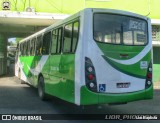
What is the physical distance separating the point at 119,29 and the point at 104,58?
1008 millimetres

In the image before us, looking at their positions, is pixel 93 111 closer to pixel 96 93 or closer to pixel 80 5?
pixel 96 93

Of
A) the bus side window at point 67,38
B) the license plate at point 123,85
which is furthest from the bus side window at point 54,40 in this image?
the license plate at point 123,85

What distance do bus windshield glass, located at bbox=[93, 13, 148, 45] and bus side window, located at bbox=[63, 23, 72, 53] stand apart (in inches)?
40.1

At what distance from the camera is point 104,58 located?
9.57 metres

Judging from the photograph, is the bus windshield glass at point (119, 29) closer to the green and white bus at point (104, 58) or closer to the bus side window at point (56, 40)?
the green and white bus at point (104, 58)

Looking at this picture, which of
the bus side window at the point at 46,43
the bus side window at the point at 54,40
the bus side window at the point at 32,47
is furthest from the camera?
the bus side window at the point at 32,47

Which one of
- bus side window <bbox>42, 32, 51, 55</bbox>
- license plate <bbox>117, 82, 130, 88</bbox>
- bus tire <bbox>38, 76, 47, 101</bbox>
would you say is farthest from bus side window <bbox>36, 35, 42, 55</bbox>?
license plate <bbox>117, 82, 130, 88</bbox>

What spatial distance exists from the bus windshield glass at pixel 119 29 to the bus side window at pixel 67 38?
1.02 meters

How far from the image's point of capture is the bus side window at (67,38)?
10344 mm

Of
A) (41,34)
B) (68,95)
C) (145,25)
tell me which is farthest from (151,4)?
(68,95)

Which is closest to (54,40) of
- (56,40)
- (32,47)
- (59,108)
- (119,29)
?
(56,40)

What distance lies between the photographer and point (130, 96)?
9.84 m

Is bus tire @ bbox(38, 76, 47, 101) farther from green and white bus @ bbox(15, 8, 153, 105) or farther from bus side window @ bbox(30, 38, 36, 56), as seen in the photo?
green and white bus @ bbox(15, 8, 153, 105)

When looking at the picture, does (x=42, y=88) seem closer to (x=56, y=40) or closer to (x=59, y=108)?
(x=59, y=108)
